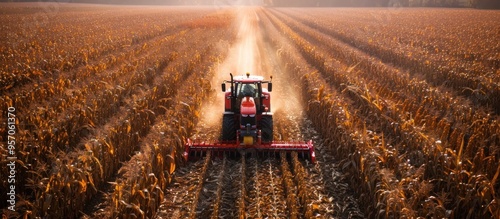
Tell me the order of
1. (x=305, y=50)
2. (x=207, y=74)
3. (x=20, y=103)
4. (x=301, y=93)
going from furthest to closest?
(x=305, y=50), (x=207, y=74), (x=301, y=93), (x=20, y=103)

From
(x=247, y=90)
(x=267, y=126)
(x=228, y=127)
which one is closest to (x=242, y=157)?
(x=228, y=127)

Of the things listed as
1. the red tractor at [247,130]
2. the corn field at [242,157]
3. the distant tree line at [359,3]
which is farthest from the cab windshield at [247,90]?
the distant tree line at [359,3]

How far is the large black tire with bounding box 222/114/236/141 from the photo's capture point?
31.6 ft

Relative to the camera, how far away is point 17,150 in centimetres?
738

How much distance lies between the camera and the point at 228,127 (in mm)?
9641

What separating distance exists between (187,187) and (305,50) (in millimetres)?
17271

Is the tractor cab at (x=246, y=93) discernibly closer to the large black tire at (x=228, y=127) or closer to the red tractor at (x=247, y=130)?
the red tractor at (x=247, y=130)

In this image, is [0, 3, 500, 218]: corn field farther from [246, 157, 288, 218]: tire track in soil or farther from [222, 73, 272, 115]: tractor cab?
[222, 73, 272, 115]: tractor cab

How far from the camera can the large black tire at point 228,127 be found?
379 inches

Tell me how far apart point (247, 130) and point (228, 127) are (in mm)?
743

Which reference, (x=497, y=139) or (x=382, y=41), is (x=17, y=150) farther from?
(x=382, y=41)

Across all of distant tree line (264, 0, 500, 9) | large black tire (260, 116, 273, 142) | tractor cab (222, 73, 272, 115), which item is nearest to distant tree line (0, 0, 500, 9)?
distant tree line (264, 0, 500, 9)

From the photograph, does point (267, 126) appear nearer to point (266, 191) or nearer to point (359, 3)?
point (266, 191)

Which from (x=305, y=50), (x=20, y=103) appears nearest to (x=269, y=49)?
(x=305, y=50)
